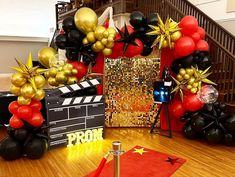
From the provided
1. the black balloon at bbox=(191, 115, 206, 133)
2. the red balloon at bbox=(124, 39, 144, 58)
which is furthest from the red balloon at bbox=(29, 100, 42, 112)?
the black balloon at bbox=(191, 115, 206, 133)

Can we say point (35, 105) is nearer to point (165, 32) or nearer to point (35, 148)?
point (35, 148)

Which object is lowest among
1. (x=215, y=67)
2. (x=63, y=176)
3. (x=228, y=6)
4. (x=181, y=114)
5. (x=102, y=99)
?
(x=63, y=176)

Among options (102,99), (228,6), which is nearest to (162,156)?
(102,99)

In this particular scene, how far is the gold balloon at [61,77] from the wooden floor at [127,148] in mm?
1029

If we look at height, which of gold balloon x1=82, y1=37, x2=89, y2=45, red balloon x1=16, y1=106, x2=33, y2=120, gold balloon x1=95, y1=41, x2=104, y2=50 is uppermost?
gold balloon x1=82, y1=37, x2=89, y2=45

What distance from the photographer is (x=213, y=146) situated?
339 cm

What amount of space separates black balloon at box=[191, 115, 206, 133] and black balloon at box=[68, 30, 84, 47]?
2119 millimetres

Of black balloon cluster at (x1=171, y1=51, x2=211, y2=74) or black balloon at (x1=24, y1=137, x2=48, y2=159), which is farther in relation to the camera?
black balloon cluster at (x1=171, y1=51, x2=211, y2=74)

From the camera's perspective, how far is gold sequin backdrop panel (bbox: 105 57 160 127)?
3959mm

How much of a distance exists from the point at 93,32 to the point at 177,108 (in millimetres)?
1816

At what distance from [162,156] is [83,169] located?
105cm

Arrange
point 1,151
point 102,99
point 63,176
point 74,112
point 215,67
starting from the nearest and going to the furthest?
point 63,176, point 1,151, point 74,112, point 102,99, point 215,67

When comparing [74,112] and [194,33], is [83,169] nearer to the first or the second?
[74,112]

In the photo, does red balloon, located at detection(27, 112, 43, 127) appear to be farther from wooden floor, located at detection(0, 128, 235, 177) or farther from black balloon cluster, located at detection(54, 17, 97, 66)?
black balloon cluster, located at detection(54, 17, 97, 66)
